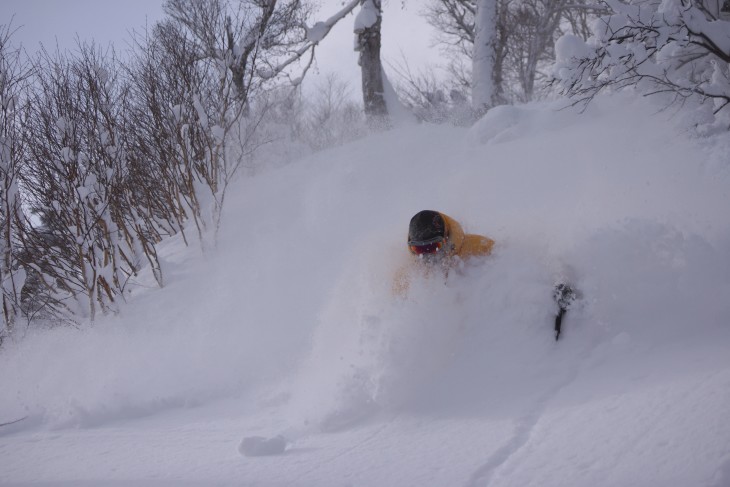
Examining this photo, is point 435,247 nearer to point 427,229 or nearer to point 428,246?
point 428,246

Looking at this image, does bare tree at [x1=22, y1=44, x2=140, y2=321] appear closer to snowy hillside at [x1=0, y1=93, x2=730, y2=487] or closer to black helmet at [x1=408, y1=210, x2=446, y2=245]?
snowy hillside at [x1=0, y1=93, x2=730, y2=487]

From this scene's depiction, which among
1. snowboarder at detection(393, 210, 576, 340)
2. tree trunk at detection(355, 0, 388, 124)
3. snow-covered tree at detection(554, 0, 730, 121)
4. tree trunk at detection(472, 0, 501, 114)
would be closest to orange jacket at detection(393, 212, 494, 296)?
snowboarder at detection(393, 210, 576, 340)

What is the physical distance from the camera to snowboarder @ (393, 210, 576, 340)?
409 cm

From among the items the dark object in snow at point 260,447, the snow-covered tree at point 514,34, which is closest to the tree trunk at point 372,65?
the snow-covered tree at point 514,34

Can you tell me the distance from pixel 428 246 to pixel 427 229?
0.15 m

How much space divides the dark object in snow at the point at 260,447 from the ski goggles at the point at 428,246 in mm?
1860

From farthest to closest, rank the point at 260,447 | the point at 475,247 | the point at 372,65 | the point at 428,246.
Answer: the point at 372,65
the point at 475,247
the point at 428,246
the point at 260,447

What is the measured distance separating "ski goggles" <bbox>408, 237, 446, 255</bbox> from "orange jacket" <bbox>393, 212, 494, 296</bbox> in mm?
98

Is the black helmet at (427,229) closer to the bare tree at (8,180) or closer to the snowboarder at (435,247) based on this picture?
the snowboarder at (435,247)

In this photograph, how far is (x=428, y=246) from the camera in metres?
4.07

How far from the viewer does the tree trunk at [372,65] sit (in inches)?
490

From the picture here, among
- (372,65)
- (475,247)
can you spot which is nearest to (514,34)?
(372,65)

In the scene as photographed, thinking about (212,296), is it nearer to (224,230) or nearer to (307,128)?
(224,230)

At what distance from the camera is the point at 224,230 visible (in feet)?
29.3
